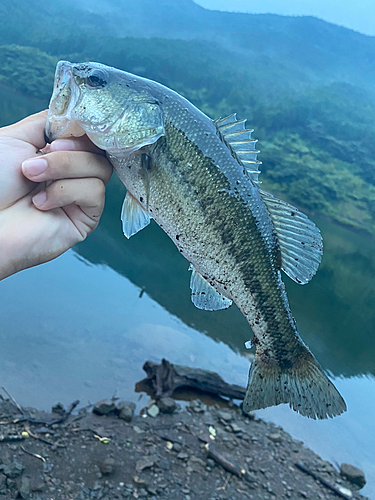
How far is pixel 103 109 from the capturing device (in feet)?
6.56

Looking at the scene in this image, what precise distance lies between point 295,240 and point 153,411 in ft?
19.5

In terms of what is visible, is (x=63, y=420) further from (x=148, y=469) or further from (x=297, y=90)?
(x=297, y=90)

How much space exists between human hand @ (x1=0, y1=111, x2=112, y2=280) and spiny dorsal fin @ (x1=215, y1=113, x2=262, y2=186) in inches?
29.4

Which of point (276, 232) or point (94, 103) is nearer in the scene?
point (94, 103)

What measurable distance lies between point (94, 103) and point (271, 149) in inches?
2803

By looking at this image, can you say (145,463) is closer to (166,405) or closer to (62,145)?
(166,405)

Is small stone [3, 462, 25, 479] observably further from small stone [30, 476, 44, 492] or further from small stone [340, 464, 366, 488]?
small stone [340, 464, 366, 488]

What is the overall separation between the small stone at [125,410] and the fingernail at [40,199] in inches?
216

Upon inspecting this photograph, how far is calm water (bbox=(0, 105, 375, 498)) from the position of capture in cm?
740

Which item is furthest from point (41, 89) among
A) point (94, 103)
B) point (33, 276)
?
point (94, 103)

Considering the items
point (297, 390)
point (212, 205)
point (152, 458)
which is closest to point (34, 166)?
point (212, 205)

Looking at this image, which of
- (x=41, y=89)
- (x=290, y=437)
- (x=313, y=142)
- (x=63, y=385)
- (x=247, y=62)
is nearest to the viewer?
(x=63, y=385)

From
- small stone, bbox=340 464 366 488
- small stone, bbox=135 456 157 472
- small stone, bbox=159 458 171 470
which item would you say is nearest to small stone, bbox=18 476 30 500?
small stone, bbox=135 456 157 472

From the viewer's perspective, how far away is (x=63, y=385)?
7.08 meters
